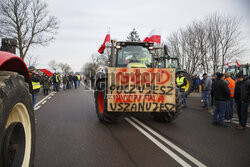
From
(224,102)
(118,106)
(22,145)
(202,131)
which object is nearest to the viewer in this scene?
(22,145)

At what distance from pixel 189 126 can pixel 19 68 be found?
521 centimetres

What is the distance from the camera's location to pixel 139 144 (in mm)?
4367

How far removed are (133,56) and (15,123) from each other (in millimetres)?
5142

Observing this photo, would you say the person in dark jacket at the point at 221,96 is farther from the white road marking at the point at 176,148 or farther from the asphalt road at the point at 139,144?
the white road marking at the point at 176,148

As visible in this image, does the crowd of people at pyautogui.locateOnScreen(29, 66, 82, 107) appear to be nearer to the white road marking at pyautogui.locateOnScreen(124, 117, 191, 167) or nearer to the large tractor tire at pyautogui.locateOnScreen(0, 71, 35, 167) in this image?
the large tractor tire at pyautogui.locateOnScreen(0, 71, 35, 167)

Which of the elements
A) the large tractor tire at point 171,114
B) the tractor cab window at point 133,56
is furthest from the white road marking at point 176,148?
the tractor cab window at point 133,56

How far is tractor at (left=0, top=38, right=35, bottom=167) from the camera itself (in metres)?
1.79

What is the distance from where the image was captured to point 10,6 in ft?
78.1

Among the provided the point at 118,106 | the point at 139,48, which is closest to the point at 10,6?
the point at 139,48

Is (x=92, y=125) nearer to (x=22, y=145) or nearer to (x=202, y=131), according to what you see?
(x=202, y=131)

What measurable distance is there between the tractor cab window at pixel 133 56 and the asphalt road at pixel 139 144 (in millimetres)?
2042

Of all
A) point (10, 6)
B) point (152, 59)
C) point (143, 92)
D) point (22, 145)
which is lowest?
point (22, 145)

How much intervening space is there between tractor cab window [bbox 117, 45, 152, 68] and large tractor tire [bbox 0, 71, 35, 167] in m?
4.66

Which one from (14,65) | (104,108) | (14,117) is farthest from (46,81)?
(14,117)
